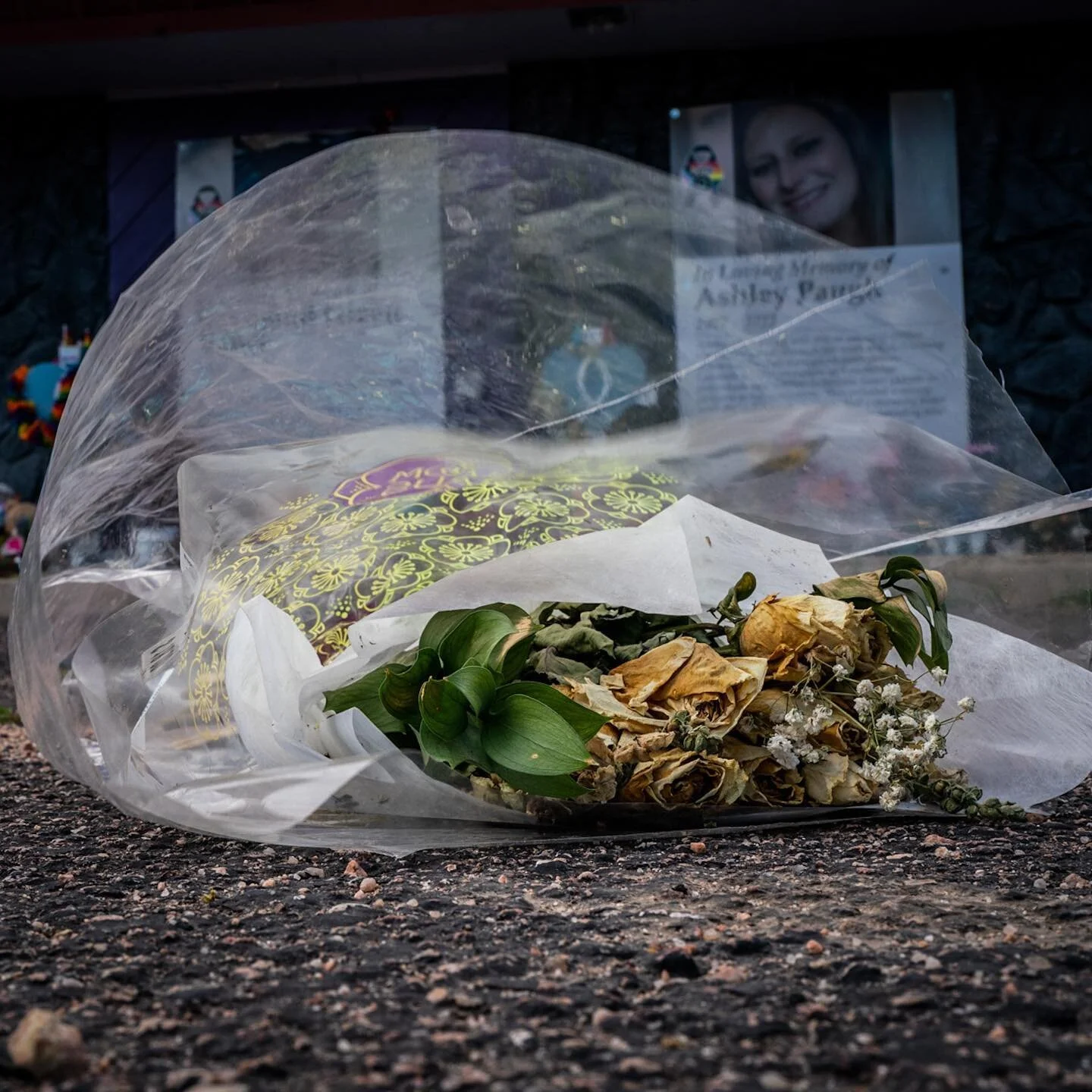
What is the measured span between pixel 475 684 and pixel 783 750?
11.8 inches

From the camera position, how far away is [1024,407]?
13.3 feet

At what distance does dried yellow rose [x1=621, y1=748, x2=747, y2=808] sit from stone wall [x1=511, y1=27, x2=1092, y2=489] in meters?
3.17

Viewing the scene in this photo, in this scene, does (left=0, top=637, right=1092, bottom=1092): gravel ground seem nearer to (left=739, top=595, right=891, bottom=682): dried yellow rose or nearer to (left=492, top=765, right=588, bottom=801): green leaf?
(left=492, top=765, right=588, bottom=801): green leaf

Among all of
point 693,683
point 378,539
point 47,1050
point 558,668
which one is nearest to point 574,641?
point 558,668

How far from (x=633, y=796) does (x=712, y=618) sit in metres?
0.26

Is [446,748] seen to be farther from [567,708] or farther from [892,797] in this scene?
[892,797]

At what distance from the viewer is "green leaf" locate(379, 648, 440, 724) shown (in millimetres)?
1181

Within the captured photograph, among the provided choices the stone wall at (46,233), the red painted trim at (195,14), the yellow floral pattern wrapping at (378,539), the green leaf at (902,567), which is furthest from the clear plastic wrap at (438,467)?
the stone wall at (46,233)

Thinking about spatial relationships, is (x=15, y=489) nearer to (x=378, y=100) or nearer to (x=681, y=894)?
(x=378, y=100)

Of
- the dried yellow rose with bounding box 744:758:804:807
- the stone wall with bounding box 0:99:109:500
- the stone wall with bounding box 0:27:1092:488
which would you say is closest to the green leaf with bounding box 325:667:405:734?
the dried yellow rose with bounding box 744:758:804:807

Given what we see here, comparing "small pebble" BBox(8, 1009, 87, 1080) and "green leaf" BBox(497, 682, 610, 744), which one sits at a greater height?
"green leaf" BBox(497, 682, 610, 744)

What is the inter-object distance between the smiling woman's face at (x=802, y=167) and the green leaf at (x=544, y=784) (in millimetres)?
3256

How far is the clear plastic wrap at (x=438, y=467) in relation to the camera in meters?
1.27

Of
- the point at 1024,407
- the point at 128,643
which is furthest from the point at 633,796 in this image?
the point at 1024,407
